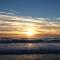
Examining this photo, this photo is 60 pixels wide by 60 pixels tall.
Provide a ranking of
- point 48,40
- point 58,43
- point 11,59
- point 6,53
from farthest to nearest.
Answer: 1. point 48,40
2. point 58,43
3. point 6,53
4. point 11,59

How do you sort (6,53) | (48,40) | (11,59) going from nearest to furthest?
(11,59) < (6,53) < (48,40)

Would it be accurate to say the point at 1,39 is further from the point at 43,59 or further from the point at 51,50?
the point at 43,59

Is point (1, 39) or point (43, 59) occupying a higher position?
point (1, 39)

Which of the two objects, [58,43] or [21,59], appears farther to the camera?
[58,43]

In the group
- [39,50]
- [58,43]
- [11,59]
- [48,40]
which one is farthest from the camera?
[48,40]

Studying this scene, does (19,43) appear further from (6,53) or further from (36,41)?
(6,53)

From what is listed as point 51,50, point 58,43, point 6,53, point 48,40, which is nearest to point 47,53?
Result: point 51,50

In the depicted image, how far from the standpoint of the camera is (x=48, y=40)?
22.6 metres

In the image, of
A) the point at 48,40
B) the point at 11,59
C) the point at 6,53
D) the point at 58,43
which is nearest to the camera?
the point at 11,59

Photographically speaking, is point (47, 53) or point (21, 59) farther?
point (47, 53)

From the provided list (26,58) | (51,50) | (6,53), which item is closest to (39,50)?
(51,50)

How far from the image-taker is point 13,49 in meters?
18.4

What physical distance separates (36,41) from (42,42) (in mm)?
925

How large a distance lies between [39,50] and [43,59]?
409cm
